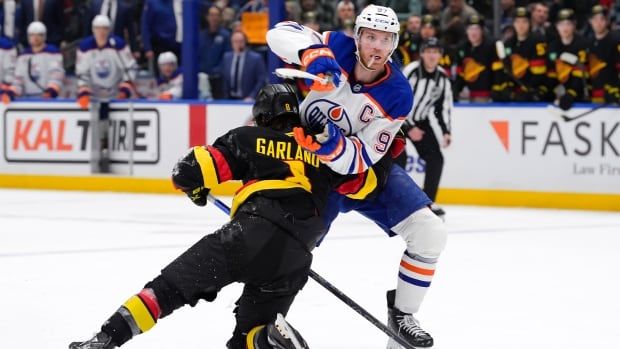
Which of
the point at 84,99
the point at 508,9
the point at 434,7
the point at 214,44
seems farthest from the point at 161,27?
the point at 508,9

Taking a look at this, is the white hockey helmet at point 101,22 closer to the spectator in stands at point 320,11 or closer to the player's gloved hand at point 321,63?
the spectator in stands at point 320,11

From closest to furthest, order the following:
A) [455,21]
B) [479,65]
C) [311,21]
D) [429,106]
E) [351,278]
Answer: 1. [351,278]
2. [429,106]
3. [479,65]
4. [311,21]
5. [455,21]

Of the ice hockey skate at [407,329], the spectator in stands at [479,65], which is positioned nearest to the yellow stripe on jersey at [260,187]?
the ice hockey skate at [407,329]

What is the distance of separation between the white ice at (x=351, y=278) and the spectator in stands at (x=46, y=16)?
3.71m

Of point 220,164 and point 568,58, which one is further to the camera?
point 568,58

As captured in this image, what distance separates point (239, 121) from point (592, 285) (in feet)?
17.9

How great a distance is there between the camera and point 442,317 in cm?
488

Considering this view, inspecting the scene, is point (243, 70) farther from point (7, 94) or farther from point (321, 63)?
point (321, 63)

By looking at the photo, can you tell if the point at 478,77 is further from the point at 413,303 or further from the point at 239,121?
the point at 413,303

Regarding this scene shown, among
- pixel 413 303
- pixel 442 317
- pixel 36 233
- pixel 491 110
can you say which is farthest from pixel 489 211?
pixel 413 303

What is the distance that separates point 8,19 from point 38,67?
52.1 inches

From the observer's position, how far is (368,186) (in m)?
4.09

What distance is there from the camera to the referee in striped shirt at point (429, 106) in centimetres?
855

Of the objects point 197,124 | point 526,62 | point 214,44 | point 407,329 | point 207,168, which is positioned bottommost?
point 407,329
